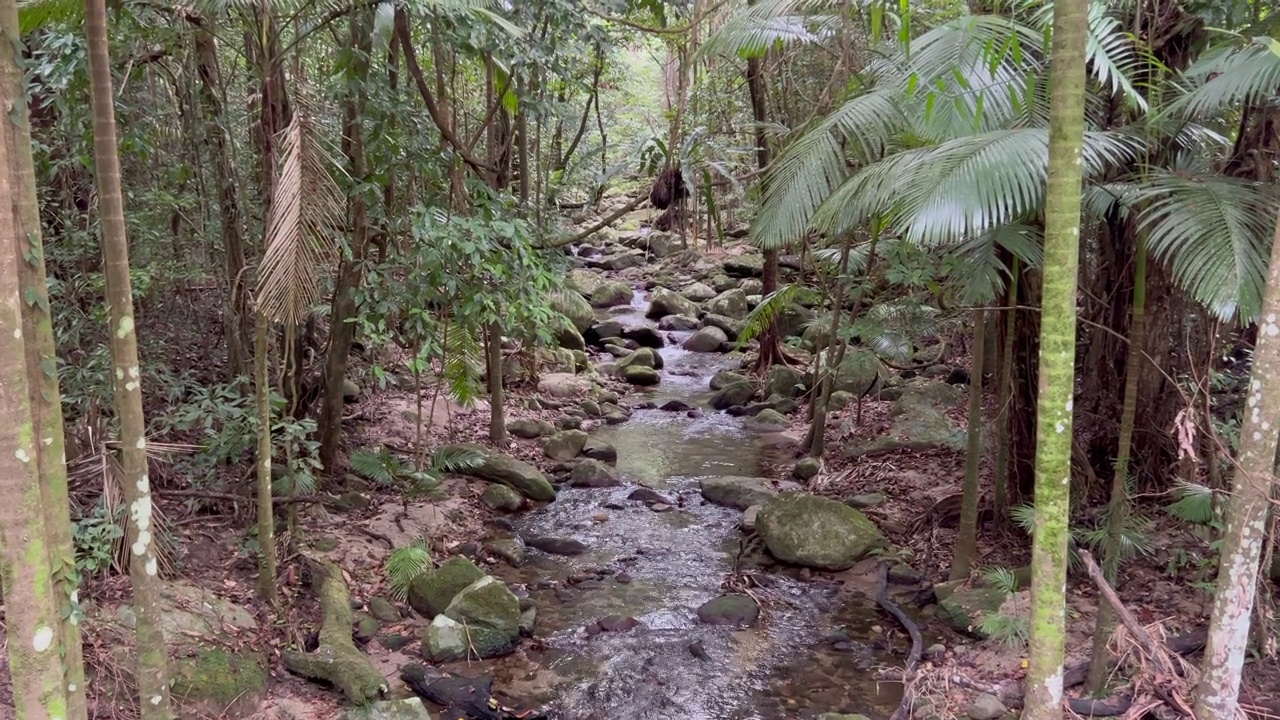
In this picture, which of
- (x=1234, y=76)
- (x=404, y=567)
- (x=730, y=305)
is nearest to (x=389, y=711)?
(x=404, y=567)

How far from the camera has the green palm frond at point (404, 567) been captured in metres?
6.00

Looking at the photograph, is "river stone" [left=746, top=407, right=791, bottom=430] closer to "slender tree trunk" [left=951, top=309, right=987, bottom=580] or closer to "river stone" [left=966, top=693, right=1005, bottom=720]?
"slender tree trunk" [left=951, top=309, right=987, bottom=580]

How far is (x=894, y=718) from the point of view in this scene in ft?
14.7

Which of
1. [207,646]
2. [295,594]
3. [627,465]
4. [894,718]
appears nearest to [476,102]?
[627,465]

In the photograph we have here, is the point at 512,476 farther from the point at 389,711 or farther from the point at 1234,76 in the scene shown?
the point at 1234,76

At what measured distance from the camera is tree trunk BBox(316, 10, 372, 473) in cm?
561

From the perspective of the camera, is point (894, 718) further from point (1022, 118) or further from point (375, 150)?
point (375, 150)

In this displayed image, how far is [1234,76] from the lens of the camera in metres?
3.51

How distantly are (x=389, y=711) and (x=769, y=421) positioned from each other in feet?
23.0

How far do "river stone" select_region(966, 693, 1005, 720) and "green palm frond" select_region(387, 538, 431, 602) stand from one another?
3.76 m

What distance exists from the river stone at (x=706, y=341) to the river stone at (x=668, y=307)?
5.59 ft

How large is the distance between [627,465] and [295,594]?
4.52m

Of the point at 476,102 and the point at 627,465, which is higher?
the point at 476,102

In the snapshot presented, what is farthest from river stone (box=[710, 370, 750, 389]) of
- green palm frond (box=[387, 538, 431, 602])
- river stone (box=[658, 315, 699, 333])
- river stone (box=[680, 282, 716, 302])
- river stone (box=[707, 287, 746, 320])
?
green palm frond (box=[387, 538, 431, 602])
